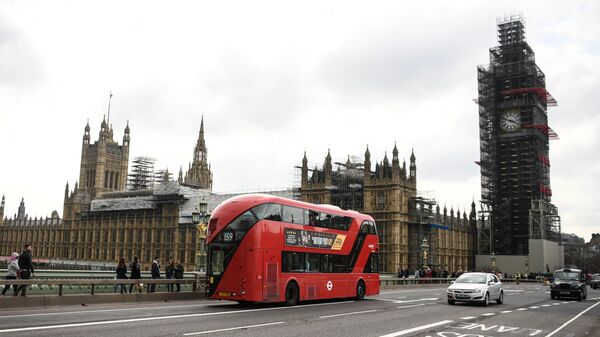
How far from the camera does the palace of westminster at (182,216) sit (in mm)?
81125

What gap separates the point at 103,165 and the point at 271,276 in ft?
484

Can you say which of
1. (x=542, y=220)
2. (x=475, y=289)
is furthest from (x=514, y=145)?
(x=475, y=289)

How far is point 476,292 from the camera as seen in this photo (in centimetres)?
2502

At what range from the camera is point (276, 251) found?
22.4 m

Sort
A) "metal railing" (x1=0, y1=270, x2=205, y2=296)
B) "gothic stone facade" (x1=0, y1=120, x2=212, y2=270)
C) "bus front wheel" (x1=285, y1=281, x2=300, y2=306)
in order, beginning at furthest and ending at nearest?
1. "gothic stone facade" (x1=0, y1=120, x2=212, y2=270)
2. "bus front wheel" (x1=285, y1=281, x2=300, y2=306)
3. "metal railing" (x1=0, y1=270, x2=205, y2=296)

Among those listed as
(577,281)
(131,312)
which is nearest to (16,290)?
(131,312)

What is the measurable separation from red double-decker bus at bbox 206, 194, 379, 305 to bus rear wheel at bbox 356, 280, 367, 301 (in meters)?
1.00

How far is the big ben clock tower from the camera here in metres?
87.2

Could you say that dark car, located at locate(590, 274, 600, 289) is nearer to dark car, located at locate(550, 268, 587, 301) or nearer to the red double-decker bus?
dark car, located at locate(550, 268, 587, 301)

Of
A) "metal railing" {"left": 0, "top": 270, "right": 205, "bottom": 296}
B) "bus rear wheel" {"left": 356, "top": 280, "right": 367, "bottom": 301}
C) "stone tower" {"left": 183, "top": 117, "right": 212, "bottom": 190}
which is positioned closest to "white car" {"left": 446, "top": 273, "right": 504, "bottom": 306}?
"bus rear wheel" {"left": 356, "top": 280, "right": 367, "bottom": 301}

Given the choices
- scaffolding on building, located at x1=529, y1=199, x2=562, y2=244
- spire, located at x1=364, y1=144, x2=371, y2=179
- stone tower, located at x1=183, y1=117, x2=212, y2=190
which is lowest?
scaffolding on building, located at x1=529, y1=199, x2=562, y2=244

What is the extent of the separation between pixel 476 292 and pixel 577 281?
36.7 ft

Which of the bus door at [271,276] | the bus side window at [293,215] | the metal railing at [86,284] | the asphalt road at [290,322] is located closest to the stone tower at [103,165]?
the metal railing at [86,284]

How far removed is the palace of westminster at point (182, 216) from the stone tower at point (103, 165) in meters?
0.28
